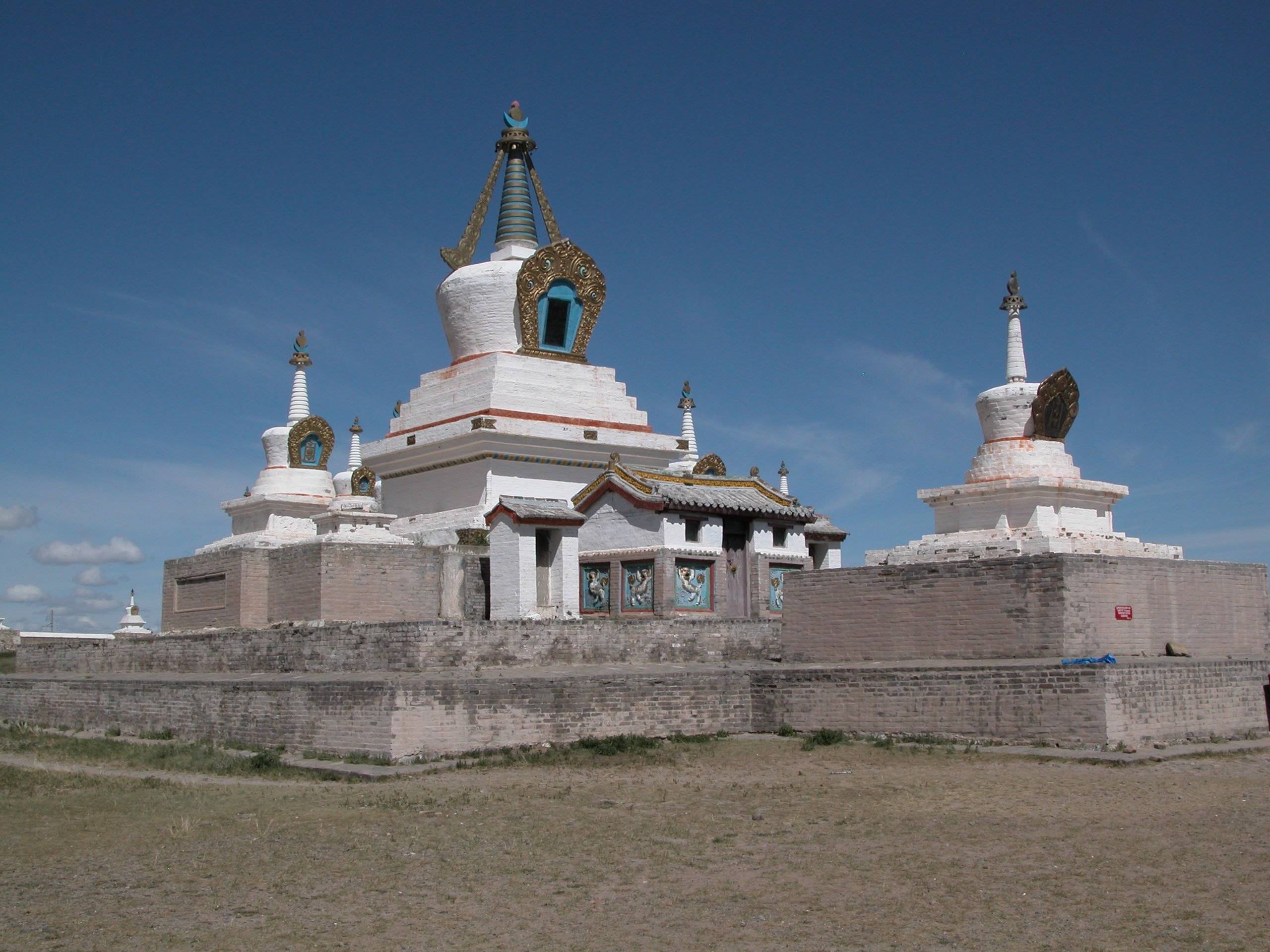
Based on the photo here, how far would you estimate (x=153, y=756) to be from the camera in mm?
13148

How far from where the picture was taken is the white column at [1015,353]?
20.5 metres

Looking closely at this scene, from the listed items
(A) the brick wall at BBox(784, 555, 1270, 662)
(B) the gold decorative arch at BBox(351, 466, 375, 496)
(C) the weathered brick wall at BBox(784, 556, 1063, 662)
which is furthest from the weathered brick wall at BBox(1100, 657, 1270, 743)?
(B) the gold decorative arch at BBox(351, 466, 375, 496)

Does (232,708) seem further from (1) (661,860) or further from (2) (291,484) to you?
(2) (291,484)

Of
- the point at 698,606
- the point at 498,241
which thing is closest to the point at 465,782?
the point at 698,606

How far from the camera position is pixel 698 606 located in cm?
1792

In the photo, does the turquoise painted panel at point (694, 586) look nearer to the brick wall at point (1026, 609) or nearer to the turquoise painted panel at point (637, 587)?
the turquoise painted panel at point (637, 587)

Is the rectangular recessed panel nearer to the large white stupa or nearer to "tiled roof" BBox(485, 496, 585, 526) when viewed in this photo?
the large white stupa

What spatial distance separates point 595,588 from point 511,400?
16.2 feet

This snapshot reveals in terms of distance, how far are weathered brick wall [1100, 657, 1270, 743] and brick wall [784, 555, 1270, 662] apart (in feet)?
2.89

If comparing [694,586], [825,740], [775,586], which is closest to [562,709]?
[825,740]

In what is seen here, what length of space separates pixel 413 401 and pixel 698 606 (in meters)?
8.08

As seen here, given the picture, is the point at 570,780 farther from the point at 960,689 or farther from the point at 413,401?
the point at 413,401

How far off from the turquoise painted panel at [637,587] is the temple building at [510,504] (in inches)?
1.0

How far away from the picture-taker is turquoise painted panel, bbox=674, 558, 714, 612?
Result: 1772 centimetres
